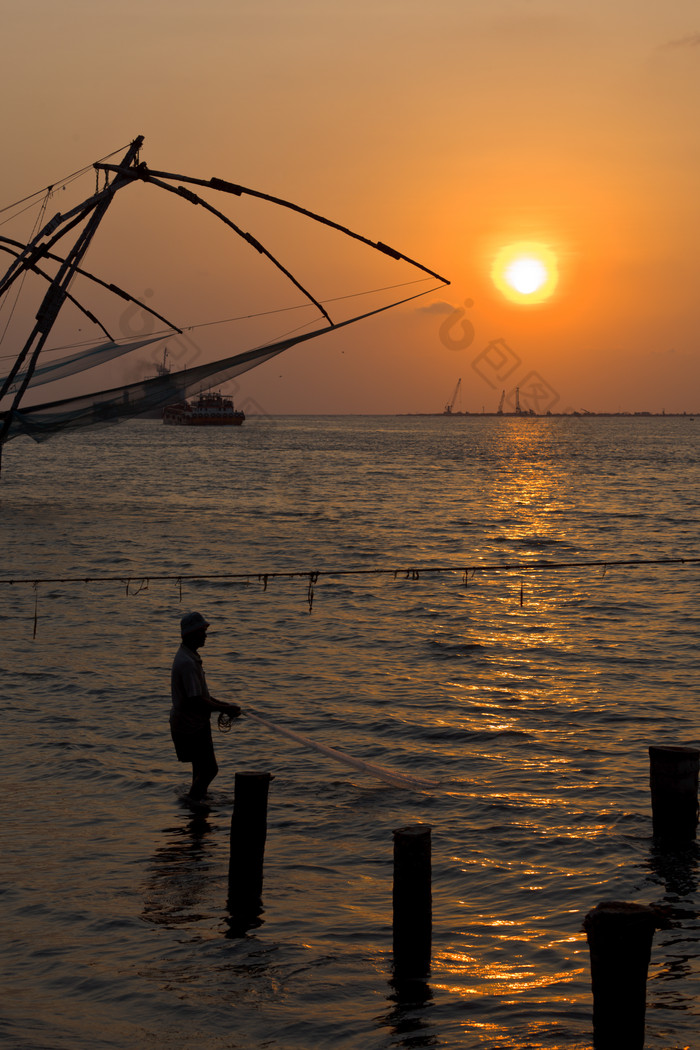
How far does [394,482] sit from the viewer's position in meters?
80.9

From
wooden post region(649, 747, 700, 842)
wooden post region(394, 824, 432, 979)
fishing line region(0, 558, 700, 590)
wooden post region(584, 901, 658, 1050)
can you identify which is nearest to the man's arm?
wooden post region(394, 824, 432, 979)

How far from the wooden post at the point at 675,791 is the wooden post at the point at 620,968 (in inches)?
144

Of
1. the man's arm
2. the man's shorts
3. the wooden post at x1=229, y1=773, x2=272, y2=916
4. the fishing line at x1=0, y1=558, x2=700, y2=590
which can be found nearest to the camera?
the wooden post at x1=229, y1=773, x2=272, y2=916

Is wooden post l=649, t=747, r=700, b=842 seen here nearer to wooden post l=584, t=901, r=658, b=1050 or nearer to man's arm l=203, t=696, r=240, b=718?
man's arm l=203, t=696, r=240, b=718

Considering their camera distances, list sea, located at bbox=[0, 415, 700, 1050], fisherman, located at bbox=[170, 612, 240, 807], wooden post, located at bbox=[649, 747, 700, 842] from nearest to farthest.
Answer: sea, located at bbox=[0, 415, 700, 1050] → wooden post, located at bbox=[649, 747, 700, 842] → fisherman, located at bbox=[170, 612, 240, 807]

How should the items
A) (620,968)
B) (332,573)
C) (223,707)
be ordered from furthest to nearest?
(332,573) → (223,707) → (620,968)

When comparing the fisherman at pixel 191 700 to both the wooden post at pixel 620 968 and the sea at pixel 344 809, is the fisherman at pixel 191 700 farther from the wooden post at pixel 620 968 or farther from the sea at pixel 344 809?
the wooden post at pixel 620 968

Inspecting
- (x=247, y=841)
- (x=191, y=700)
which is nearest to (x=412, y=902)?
(x=247, y=841)

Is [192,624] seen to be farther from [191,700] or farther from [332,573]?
[332,573]

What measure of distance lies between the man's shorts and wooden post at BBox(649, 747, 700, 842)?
12.5ft

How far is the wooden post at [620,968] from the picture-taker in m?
5.15

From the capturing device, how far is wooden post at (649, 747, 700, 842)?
8.85m

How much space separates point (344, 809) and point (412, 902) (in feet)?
Answer: 11.5

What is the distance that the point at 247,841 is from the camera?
7621mm
